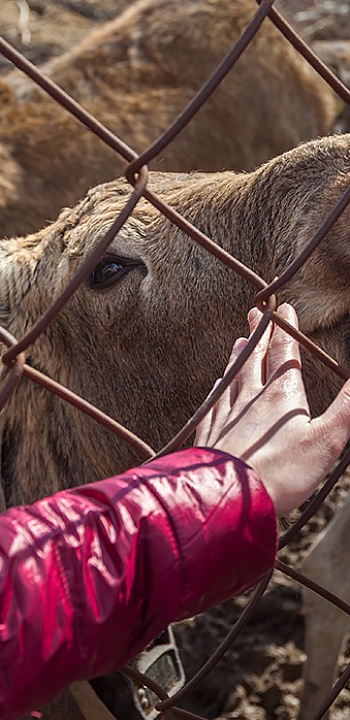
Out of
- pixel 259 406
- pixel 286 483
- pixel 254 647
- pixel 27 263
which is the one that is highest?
pixel 27 263

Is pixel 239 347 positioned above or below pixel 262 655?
above

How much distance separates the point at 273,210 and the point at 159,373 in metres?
0.62

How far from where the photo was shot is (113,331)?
277 cm

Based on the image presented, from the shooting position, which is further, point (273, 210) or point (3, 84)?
point (3, 84)

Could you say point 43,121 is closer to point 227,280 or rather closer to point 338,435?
point 227,280

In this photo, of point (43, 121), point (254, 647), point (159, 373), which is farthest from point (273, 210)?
point (43, 121)

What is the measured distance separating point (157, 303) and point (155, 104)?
3552mm

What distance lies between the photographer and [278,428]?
1.60m

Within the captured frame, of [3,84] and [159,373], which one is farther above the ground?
[3,84]

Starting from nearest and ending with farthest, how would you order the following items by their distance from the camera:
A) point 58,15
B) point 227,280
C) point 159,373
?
point 227,280 < point 159,373 < point 58,15

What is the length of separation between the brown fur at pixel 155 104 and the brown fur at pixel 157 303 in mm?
2373

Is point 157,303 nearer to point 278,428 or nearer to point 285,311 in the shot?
point 285,311

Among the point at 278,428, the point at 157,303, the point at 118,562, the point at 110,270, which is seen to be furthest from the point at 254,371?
the point at 110,270

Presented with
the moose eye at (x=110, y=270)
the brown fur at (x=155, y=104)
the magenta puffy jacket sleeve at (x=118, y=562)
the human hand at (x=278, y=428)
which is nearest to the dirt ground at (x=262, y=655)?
the moose eye at (x=110, y=270)
